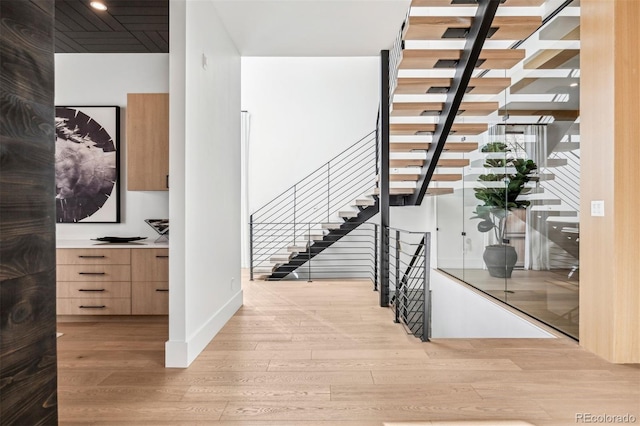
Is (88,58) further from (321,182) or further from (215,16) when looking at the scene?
(321,182)

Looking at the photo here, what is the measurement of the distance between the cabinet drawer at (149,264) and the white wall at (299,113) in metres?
3.44

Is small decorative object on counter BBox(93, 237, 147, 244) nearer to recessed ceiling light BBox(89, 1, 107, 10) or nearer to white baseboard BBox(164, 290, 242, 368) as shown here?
white baseboard BBox(164, 290, 242, 368)

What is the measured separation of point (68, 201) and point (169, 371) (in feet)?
9.05

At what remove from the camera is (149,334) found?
3459 millimetres

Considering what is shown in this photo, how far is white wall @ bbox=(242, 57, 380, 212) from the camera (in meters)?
7.14

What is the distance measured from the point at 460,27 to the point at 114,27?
10.5 feet

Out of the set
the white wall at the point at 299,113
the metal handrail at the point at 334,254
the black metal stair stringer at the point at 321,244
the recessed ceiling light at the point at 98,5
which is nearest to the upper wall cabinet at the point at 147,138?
the recessed ceiling light at the point at 98,5

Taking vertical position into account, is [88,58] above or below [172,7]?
above

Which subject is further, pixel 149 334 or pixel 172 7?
pixel 149 334

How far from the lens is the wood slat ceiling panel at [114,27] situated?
134 inches

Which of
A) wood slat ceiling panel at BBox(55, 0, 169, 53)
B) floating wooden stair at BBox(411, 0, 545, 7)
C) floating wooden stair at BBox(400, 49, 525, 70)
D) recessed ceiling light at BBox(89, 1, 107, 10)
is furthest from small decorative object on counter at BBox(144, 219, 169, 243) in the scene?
floating wooden stair at BBox(411, 0, 545, 7)

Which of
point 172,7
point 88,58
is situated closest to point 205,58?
point 172,7

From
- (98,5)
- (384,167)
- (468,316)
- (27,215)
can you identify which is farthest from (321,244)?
(27,215)

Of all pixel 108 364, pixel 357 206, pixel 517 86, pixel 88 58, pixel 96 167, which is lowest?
pixel 108 364
